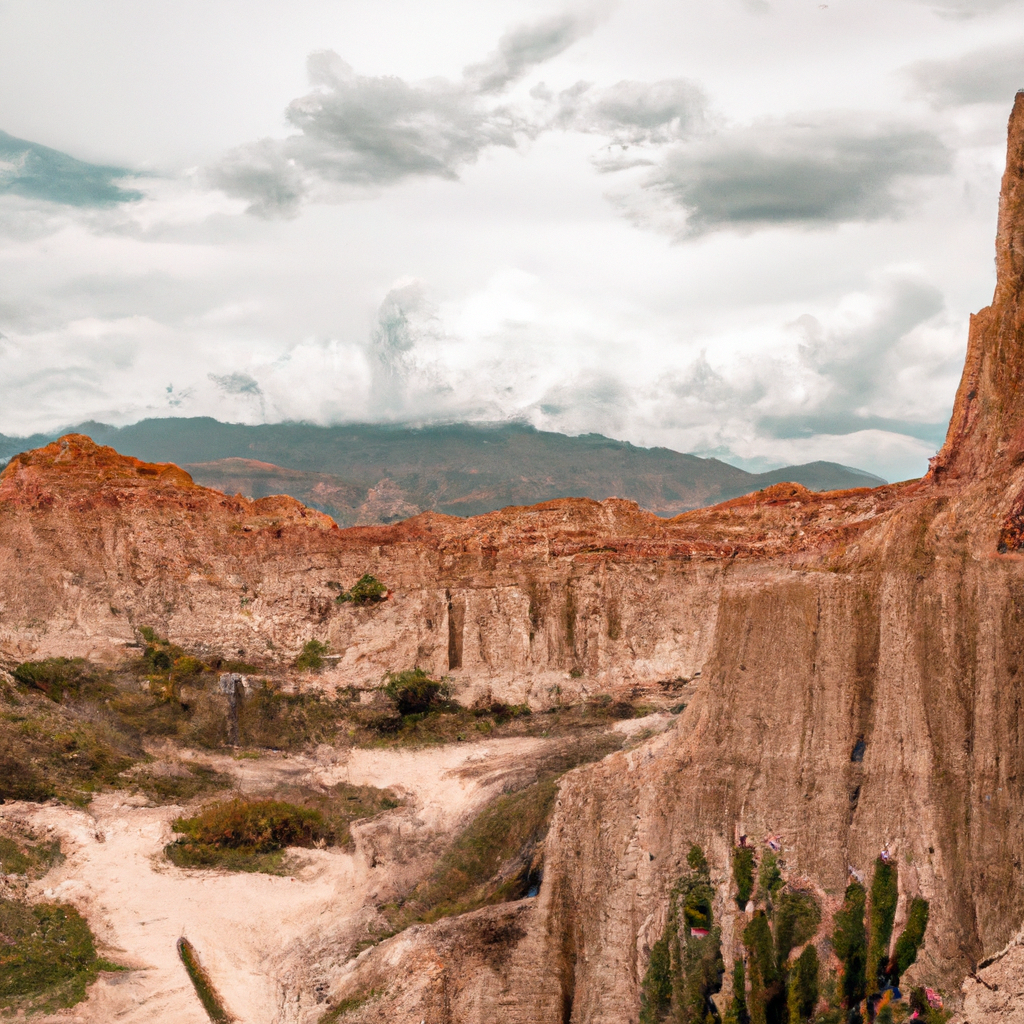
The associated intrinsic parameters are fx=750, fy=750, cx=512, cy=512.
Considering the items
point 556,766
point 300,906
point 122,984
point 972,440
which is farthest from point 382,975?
point 972,440

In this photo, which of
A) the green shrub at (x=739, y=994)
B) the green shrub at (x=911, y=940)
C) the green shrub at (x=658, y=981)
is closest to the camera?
the green shrub at (x=911, y=940)

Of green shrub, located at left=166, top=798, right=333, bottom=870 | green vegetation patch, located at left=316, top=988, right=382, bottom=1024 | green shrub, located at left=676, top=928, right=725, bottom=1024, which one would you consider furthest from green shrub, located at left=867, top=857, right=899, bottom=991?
green shrub, located at left=166, top=798, right=333, bottom=870

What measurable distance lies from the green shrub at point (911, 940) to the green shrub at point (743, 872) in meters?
3.36

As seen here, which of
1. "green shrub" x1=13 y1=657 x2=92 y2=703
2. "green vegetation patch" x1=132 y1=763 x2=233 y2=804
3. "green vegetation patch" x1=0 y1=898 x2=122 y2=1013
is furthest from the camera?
"green shrub" x1=13 y1=657 x2=92 y2=703

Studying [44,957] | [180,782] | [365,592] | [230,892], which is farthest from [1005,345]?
[180,782]

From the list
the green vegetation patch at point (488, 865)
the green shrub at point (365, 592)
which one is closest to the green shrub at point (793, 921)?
the green vegetation patch at point (488, 865)

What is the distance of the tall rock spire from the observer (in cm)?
2127

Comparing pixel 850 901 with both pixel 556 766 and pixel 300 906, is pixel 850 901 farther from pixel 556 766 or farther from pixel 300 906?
pixel 300 906

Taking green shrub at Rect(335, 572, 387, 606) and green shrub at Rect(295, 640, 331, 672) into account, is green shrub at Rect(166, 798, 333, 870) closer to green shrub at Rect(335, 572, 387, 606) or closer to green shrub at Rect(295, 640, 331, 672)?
green shrub at Rect(295, 640, 331, 672)

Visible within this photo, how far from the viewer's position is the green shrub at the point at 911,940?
667 inches

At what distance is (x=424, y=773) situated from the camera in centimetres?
3488

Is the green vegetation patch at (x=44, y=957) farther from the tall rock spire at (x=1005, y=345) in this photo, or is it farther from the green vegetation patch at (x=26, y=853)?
the tall rock spire at (x=1005, y=345)

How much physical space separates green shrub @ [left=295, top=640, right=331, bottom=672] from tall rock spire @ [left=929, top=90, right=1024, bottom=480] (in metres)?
32.8

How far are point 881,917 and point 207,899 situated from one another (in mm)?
21718
